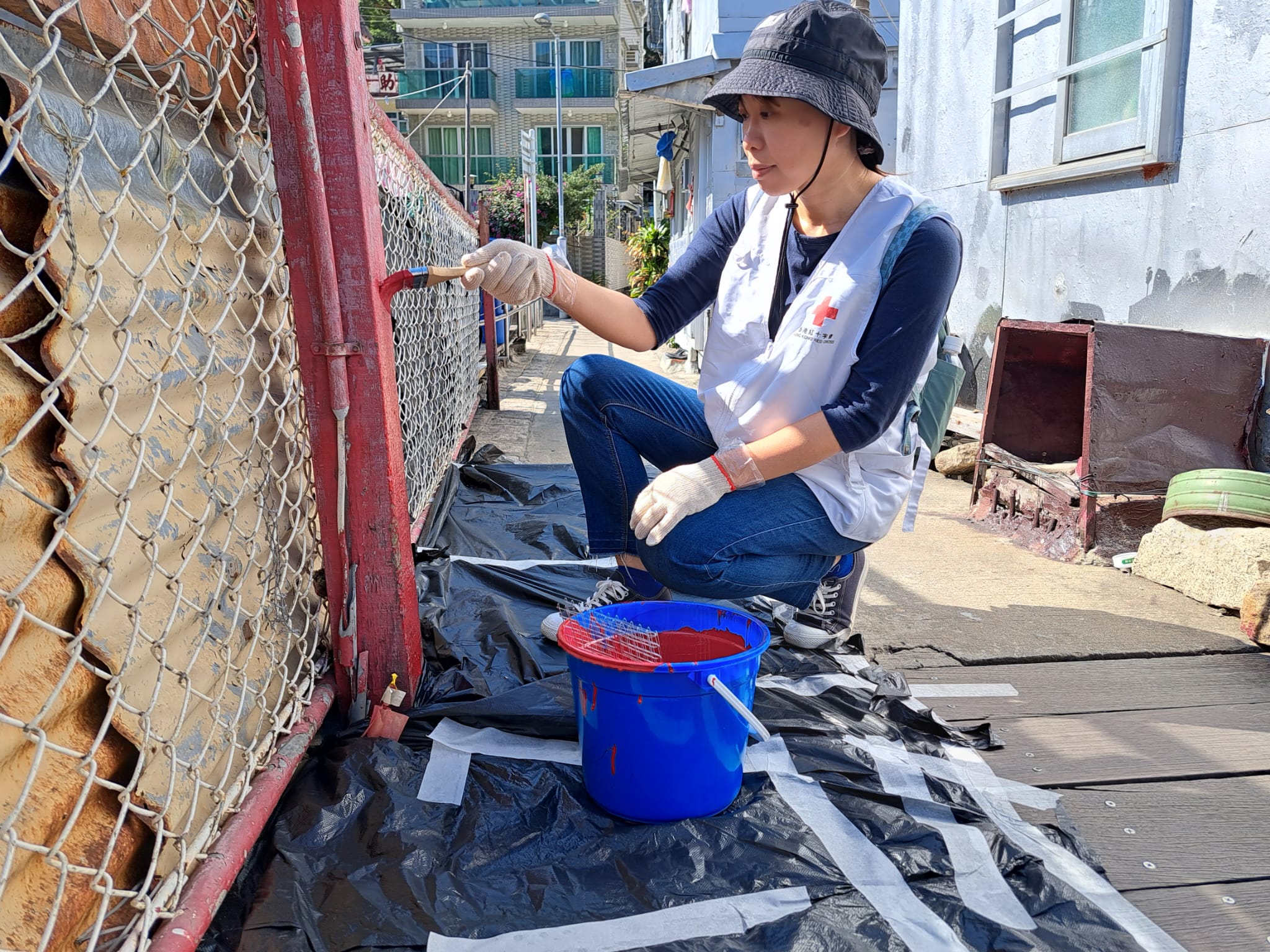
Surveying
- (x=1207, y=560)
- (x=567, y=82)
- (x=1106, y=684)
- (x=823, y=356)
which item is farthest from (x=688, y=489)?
(x=567, y=82)

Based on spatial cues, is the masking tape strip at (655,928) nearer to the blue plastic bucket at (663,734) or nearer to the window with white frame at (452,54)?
the blue plastic bucket at (663,734)

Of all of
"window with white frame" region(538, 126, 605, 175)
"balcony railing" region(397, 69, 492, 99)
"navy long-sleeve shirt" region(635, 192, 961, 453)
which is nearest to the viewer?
"navy long-sleeve shirt" region(635, 192, 961, 453)

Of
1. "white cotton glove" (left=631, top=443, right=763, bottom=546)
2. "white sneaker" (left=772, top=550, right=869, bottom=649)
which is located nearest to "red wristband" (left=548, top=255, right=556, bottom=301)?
"white cotton glove" (left=631, top=443, right=763, bottom=546)

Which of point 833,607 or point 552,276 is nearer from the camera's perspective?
point 552,276

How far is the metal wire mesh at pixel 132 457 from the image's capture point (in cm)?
100

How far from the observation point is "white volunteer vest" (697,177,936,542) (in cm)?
215

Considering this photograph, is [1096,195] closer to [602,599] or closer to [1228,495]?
[1228,495]

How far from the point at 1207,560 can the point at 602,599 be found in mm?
2234

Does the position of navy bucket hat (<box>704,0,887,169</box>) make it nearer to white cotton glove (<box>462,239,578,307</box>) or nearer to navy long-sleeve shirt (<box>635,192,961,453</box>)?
navy long-sleeve shirt (<box>635,192,961,453</box>)

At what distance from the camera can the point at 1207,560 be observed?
3221 mm

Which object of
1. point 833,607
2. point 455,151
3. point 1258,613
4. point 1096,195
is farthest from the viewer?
point 455,151

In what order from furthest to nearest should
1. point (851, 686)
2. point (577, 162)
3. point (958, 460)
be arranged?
point (577, 162) → point (958, 460) → point (851, 686)

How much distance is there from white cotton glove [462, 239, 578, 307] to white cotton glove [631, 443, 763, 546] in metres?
0.53

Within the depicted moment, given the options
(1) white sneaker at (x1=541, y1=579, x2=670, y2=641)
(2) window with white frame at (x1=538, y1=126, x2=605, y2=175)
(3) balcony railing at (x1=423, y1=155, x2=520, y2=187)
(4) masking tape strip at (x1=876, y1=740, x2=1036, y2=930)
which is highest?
(2) window with white frame at (x1=538, y1=126, x2=605, y2=175)
